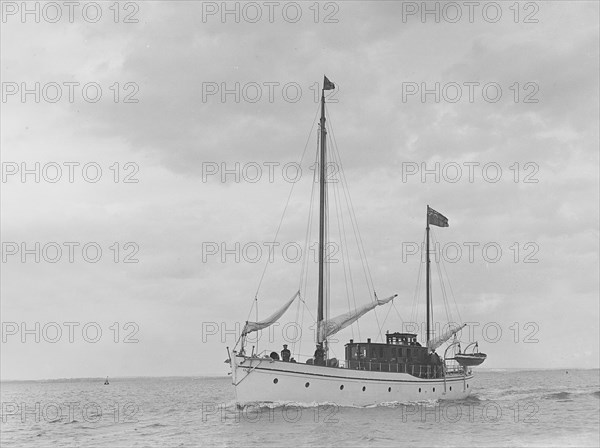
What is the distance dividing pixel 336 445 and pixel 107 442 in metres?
12.0

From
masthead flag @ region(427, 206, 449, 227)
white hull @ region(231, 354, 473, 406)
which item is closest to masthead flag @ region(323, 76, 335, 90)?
masthead flag @ region(427, 206, 449, 227)

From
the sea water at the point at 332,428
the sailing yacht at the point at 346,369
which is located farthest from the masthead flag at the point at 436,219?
the sea water at the point at 332,428

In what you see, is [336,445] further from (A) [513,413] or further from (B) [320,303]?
(A) [513,413]

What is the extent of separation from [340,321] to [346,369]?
3.76 metres

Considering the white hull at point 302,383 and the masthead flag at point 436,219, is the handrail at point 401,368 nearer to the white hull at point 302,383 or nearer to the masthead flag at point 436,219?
the white hull at point 302,383

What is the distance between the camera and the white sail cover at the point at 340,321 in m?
44.4

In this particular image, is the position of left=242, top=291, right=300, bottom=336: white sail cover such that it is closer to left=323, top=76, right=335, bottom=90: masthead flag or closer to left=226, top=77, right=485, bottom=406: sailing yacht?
left=226, top=77, right=485, bottom=406: sailing yacht

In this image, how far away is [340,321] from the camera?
148 ft

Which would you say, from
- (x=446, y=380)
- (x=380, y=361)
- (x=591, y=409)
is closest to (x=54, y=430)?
(x=380, y=361)

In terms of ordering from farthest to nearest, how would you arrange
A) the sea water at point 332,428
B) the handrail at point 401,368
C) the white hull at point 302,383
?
the handrail at point 401,368 < the white hull at point 302,383 < the sea water at point 332,428

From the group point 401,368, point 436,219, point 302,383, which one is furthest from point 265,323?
point 436,219

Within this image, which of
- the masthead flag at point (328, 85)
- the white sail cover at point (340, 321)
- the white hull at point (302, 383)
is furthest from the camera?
the masthead flag at point (328, 85)

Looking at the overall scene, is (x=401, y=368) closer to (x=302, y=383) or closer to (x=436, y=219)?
(x=302, y=383)

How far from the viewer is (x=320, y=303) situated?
1770 inches
